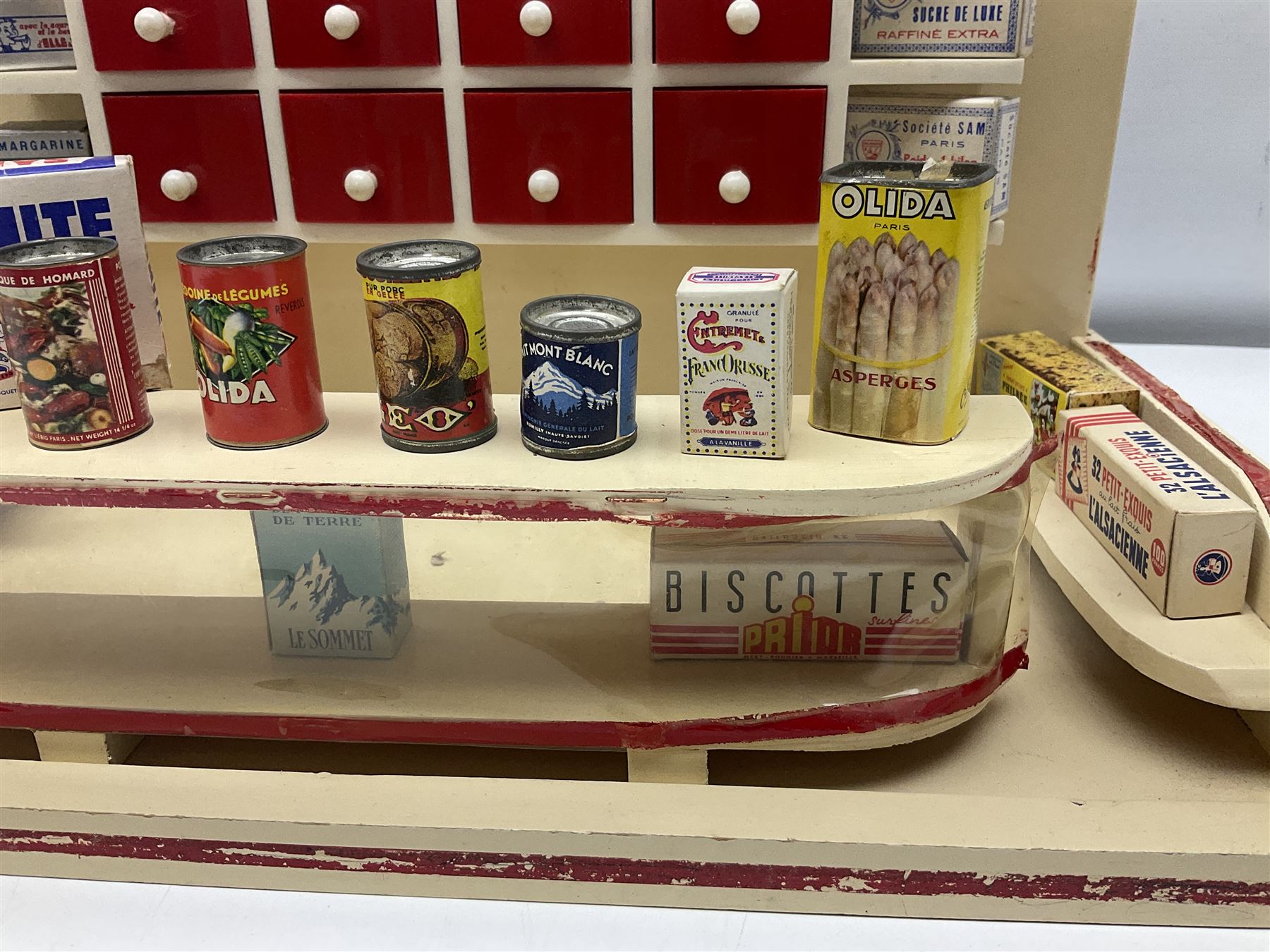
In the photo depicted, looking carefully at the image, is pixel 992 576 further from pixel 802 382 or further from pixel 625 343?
pixel 802 382

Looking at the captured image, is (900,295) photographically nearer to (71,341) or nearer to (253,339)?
(253,339)

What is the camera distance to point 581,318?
43.1 inches

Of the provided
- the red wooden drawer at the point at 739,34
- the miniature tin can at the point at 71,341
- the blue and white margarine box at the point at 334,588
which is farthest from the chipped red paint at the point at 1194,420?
the miniature tin can at the point at 71,341

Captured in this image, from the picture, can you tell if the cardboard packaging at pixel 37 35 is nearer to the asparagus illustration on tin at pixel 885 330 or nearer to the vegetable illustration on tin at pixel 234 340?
the vegetable illustration on tin at pixel 234 340

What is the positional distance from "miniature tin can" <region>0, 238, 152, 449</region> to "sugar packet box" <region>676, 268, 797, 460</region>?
55cm

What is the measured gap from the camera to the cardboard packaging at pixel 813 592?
1228 mm

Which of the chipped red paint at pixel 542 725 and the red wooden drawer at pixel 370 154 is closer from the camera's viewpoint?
the chipped red paint at pixel 542 725

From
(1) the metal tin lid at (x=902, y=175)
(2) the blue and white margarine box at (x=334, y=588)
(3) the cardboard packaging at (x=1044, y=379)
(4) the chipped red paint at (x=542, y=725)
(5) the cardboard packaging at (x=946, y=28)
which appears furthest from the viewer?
(3) the cardboard packaging at (x=1044, y=379)

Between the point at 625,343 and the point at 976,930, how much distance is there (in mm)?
667

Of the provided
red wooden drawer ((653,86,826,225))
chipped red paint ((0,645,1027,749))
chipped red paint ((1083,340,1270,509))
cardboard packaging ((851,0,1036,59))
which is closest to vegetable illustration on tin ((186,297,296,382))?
chipped red paint ((0,645,1027,749))

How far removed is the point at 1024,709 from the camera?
4.30 ft

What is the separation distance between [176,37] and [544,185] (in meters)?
0.52

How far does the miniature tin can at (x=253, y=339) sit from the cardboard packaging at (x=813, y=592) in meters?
0.41

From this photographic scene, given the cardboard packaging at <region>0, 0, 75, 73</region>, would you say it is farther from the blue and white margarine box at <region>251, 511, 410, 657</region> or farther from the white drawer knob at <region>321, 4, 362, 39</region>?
the blue and white margarine box at <region>251, 511, 410, 657</region>
